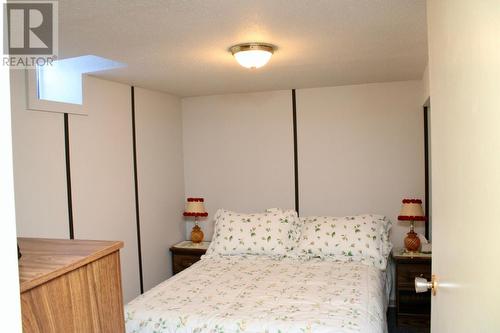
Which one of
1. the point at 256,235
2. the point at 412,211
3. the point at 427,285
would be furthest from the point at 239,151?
the point at 427,285

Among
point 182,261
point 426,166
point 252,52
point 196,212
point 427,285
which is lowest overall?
point 182,261

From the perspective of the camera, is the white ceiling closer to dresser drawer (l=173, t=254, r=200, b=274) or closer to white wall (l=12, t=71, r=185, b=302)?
white wall (l=12, t=71, r=185, b=302)

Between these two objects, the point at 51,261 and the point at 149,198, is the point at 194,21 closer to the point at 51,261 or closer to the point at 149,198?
the point at 51,261

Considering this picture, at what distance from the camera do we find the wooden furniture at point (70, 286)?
2.53 feet

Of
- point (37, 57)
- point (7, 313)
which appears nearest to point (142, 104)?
point (37, 57)

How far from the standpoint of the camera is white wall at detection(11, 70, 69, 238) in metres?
2.41

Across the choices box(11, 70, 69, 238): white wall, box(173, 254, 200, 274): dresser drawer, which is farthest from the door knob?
box(173, 254, 200, 274): dresser drawer

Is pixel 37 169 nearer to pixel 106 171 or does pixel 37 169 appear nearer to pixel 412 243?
pixel 106 171

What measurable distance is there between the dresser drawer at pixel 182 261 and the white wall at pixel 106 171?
545 mm

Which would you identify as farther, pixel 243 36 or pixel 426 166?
pixel 426 166

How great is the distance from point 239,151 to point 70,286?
3410 millimetres

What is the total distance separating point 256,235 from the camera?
365cm

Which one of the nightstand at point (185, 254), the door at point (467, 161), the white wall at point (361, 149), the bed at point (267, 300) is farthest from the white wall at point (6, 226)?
the white wall at point (361, 149)

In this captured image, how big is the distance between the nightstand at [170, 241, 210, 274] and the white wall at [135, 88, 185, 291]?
7 cm
